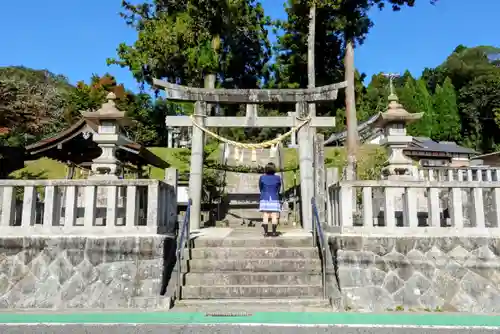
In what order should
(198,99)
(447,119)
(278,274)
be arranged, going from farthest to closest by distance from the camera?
(447,119)
(198,99)
(278,274)

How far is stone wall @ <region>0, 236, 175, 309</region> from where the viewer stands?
680cm

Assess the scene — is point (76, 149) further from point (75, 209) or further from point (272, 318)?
Answer: point (272, 318)

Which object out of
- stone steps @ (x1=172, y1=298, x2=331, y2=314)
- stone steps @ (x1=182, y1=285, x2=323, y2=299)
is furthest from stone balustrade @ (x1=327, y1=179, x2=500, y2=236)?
stone steps @ (x1=172, y1=298, x2=331, y2=314)

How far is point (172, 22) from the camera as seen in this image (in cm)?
2731

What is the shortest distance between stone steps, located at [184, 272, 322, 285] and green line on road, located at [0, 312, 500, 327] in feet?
3.27

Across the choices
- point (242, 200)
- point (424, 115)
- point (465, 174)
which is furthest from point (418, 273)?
point (424, 115)

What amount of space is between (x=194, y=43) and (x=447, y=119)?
91.0 ft

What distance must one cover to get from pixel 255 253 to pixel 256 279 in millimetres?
609

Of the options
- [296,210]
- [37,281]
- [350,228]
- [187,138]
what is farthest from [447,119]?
[37,281]

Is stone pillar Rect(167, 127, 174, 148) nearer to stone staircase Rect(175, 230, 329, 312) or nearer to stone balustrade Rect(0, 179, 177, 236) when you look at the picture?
stone staircase Rect(175, 230, 329, 312)

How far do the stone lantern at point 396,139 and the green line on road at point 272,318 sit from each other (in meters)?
3.25

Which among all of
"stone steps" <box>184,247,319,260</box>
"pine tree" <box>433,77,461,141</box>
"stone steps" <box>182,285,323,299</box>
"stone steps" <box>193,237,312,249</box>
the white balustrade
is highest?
"pine tree" <box>433,77,461,141</box>

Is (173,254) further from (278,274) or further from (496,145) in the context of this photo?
(496,145)

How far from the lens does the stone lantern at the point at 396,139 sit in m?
8.76
